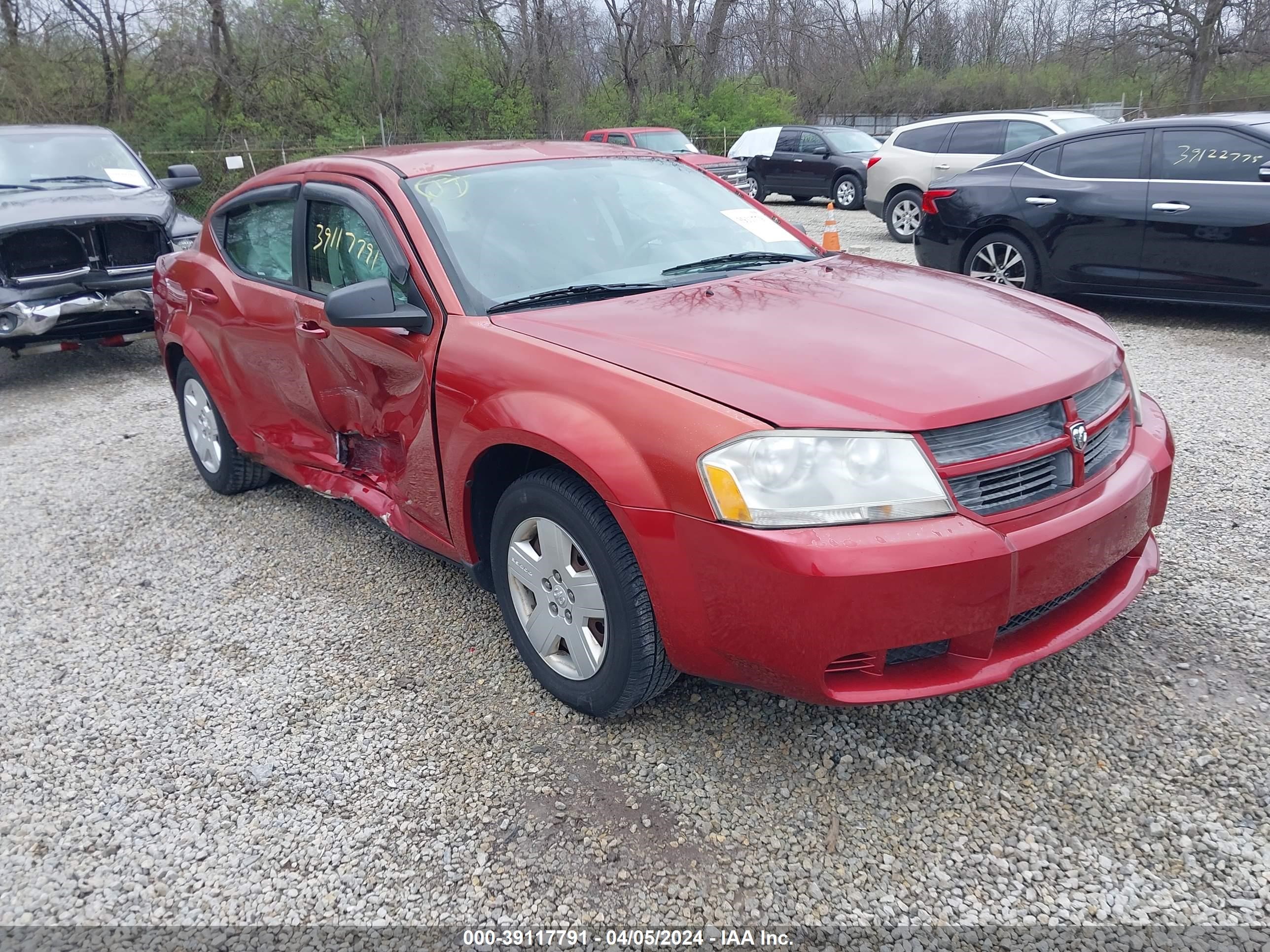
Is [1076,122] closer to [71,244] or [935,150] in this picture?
[935,150]

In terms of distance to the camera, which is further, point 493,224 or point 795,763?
point 493,224

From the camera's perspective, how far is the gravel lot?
84.5 inches

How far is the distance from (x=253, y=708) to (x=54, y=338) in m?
5.56

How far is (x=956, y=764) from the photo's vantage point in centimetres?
249

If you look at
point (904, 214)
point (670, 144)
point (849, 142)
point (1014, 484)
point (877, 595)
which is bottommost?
point (877, 595)

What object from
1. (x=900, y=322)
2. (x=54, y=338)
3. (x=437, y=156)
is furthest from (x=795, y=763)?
(x=54, y=338)

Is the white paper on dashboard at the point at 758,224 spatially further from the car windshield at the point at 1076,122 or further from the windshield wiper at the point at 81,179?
the car windshield at the point at 1076,122

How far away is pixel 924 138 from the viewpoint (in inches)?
494

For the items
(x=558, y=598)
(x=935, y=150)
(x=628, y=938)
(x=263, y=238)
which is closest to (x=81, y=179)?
(x=263, y=238)

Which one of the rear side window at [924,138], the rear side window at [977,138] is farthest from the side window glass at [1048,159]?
the rear side window at [924,138]

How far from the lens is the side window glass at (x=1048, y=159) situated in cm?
746

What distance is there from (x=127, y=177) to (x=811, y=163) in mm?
12722

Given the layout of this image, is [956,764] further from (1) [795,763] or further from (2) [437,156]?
(2) [437,156]

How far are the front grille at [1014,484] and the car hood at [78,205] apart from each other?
7279 millimetres
